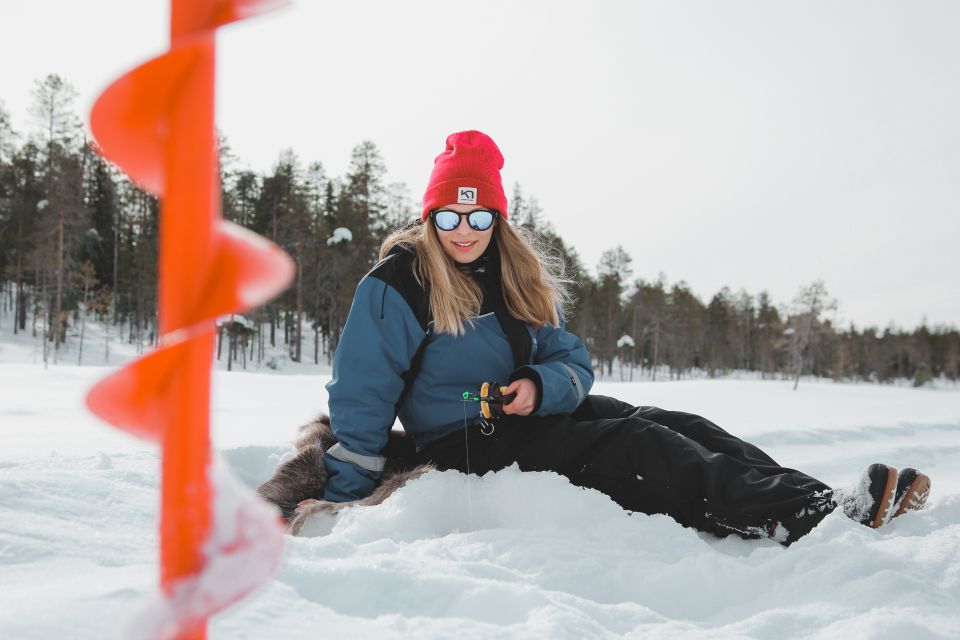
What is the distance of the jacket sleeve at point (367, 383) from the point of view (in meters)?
2.42

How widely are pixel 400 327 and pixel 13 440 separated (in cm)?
206

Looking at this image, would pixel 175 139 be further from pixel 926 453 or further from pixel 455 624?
pixel 926 453

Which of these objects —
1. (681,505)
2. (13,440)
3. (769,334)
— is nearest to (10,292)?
(13,440)

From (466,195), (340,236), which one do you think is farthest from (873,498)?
(340,236)

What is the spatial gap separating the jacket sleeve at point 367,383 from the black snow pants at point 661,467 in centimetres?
28

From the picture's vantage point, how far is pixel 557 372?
8.61 ft

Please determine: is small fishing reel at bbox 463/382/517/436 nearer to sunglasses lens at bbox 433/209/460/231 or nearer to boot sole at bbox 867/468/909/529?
sunglasses lens at bbox 433/209/460/231

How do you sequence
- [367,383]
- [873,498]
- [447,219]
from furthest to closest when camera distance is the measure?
[447,219]
[367,383]
[873,498]

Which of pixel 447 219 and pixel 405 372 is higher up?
pixel 447 219

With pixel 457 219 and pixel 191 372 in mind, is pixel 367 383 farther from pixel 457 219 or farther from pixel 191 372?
pixel 191 372

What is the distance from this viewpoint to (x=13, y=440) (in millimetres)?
2941

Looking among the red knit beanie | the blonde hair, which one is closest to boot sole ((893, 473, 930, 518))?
the blonde hair

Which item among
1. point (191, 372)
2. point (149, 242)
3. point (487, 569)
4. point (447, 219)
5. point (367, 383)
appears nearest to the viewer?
point (191, 372)

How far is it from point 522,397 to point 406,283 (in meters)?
0.73
